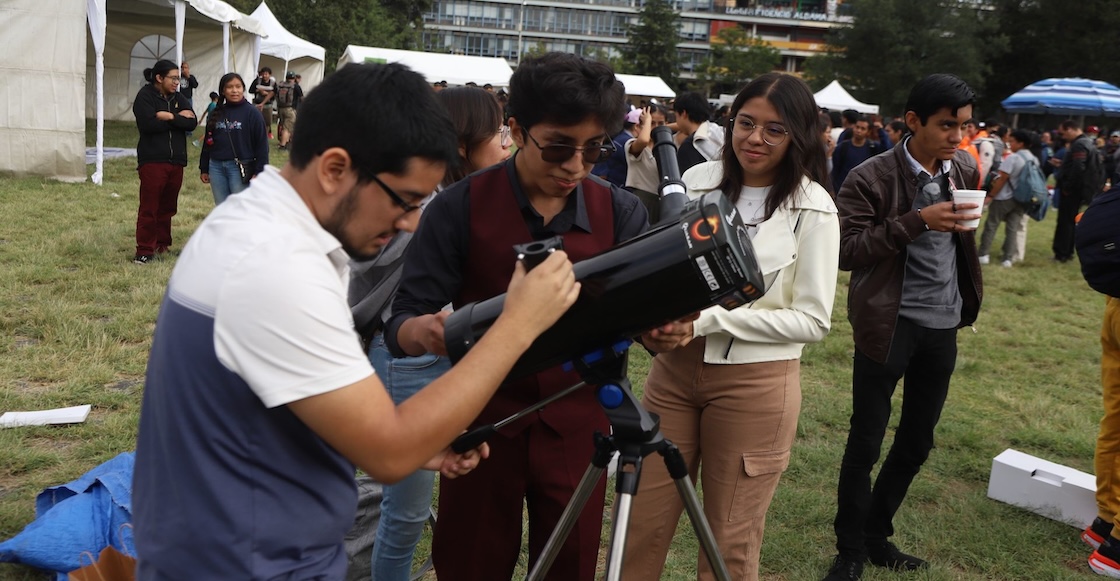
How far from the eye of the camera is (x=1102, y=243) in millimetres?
3354

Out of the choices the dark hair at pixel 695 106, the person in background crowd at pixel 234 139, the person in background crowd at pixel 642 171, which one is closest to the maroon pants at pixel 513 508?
the person in background crowd at pixel 642 171

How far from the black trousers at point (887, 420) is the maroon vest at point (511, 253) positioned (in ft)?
5.24

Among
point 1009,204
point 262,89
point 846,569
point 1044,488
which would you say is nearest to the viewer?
point 846,569

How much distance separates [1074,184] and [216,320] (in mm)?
12455

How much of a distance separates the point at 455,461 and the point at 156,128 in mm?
7322

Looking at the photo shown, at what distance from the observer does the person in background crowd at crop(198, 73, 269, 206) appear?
8.10m

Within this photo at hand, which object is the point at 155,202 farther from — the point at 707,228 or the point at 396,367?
the point at 707,228

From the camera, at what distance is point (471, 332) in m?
1.67

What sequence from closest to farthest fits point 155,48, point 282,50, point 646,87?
point 155,48
point 282,50
point 646,87

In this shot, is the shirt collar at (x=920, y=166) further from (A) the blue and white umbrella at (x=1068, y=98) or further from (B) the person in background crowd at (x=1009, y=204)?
(A) the blue and white umbrella at (x=1068, y=98)

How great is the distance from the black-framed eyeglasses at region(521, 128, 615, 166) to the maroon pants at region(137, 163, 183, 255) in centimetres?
688

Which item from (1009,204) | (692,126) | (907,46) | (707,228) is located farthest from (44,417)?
(907,46)

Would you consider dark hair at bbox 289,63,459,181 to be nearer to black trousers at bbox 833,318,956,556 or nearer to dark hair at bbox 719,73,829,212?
dark hair at bbox 719,73,829,212

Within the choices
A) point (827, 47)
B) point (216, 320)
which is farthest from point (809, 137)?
point (827, 47)
